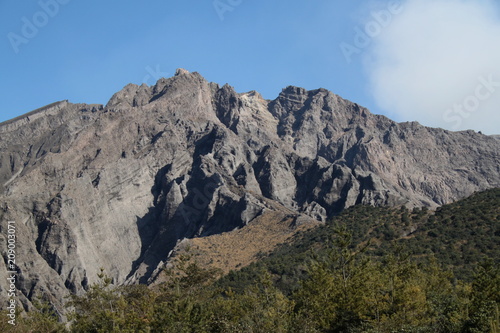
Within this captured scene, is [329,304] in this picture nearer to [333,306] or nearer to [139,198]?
[333,306]

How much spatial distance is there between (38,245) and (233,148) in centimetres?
7894

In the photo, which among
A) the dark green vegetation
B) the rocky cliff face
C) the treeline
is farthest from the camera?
the rocky cliff face

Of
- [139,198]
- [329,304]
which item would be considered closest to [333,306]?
[329,304]

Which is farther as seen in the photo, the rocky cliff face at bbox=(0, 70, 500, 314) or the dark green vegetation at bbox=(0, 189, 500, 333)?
the rocky cliff face at bbox=(0, 70, 500, 314)

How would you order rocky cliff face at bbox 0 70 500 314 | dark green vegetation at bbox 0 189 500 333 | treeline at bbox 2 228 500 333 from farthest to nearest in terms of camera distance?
rocky cliff face at bbox 0 70 500 314 → dark green vegetation at bbox 0 189 500 333 → treeline at bbox 2 228 500 333

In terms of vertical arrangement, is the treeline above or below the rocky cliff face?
below

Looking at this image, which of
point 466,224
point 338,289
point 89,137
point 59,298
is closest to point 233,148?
point 89,137

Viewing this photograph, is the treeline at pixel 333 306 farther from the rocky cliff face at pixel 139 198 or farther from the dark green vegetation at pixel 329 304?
the rocky cliff face at pixel 139 198

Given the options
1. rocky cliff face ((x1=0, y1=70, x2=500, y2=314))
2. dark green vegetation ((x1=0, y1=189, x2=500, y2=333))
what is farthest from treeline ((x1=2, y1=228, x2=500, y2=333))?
rocky cliff face ((x1=0, y1=70, x2=500, y2=314))

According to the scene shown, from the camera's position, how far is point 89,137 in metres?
194

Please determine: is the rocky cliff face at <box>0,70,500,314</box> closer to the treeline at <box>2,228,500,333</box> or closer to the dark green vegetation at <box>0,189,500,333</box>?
the dark green vegetation at <box>0,189,500,333</box>

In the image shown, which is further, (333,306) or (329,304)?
(329,304)

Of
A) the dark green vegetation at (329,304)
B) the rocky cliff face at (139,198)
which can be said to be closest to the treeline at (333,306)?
the dark green vegetation at (329,304)

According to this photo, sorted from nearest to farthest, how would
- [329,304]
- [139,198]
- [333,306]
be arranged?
1. [333,306]
2. [329,304]
3. [139,198]
